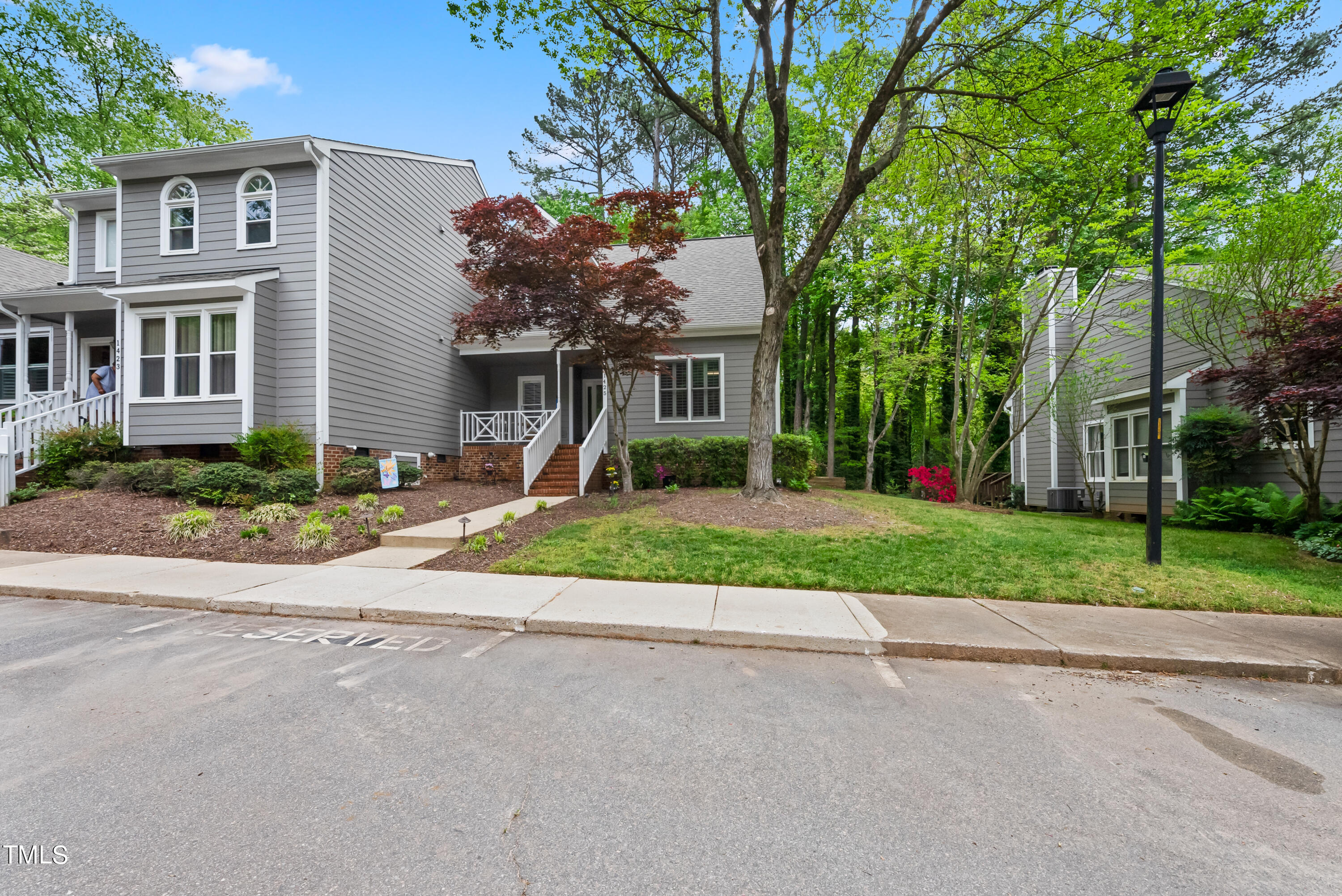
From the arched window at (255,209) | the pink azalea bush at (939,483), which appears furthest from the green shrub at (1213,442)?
the arched window at (255,209)

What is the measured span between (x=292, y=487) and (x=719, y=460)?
7.94 meters

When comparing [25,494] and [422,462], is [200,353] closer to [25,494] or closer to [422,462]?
[25,494]

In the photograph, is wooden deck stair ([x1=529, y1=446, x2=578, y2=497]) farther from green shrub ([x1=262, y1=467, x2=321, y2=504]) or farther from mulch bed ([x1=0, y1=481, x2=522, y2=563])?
green shrub ([x1=262, y1=467, x2=321, y2=504])

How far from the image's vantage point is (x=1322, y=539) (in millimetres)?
8008

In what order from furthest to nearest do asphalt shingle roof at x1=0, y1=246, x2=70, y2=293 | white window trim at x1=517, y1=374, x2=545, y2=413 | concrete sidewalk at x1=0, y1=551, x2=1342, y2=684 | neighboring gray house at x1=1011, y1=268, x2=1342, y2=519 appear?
white window trim at x1=517, y1=374, x2=545, y2=413, asphalt shingle roof at x1=0, y1=246, x2=70, y2=293, neighboring gray house at x1=1011, y1=268, x2=1342, y2=519, concrete sidewalk at x1=0, y1=551, x2=1342, y2=684

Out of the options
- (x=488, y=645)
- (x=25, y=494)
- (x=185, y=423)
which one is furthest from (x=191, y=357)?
(x=488, y=645)

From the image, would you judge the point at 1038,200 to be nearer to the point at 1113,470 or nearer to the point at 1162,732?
the point at 1113,470

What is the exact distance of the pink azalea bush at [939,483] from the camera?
1561cm

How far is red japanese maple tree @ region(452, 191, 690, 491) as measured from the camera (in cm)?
1037

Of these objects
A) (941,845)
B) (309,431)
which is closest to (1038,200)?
(941,845)

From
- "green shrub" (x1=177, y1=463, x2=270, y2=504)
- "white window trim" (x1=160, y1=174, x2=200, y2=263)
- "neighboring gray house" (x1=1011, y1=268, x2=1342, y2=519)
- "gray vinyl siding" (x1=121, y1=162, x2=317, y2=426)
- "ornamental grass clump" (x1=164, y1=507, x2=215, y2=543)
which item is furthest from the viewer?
Result: "white window trim" (x1=160, y1=174, x2=200, y2=263)

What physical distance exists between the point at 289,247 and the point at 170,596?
9.09 meters

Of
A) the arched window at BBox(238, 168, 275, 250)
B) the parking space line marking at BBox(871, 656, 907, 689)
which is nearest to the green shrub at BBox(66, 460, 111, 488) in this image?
the arched window at BBox(238, 168, 275, 250)

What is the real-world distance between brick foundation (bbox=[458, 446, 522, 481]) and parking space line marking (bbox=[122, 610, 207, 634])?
8.73 metres
